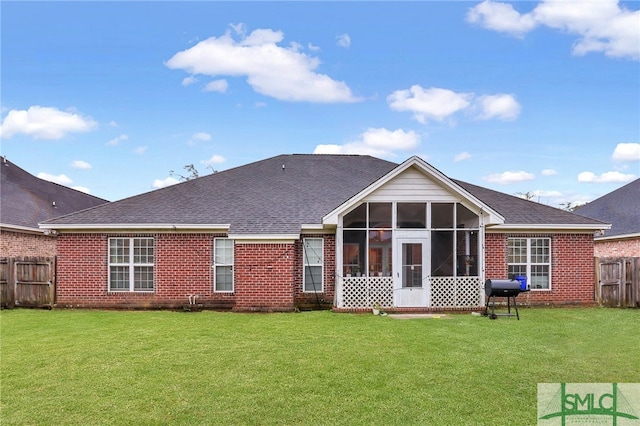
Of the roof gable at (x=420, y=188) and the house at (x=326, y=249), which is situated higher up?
the roof gable at (x=420, y=188)

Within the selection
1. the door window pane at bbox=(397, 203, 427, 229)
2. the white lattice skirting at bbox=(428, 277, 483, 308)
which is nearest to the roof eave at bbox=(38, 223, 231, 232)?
the door window pane at bbox=(397, 203, 427, 229)

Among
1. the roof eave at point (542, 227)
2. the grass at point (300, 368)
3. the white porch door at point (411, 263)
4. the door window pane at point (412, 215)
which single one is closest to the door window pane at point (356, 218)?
the door window pane at point (412, 215)

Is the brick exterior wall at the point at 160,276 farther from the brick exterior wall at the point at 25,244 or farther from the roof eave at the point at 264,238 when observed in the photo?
the brick exterior wall at the point at 25,244

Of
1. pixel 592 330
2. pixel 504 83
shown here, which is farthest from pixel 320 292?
pixel 504 83

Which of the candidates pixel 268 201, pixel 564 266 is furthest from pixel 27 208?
pixel 564 266

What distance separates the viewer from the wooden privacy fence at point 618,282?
16375 mm

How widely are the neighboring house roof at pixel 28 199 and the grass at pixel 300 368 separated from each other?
890cm

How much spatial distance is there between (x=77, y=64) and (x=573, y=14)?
18583 millimetres

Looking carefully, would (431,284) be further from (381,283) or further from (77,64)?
(77,64)

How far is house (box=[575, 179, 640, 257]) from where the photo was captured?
21234 mm

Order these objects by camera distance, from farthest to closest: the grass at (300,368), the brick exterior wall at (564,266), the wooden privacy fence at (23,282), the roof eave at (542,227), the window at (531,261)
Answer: the window at (531,261) → the brick exterior wall at (564,266) → the wooden privacy fence at (23,282) → the roof eave at (542,227) → the grass at (300,368)

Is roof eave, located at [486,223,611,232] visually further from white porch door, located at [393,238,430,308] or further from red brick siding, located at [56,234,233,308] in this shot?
red brick siding, located at [56,234,233,308]

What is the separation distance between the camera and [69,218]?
53.6 feet

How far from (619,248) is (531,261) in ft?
27.3
